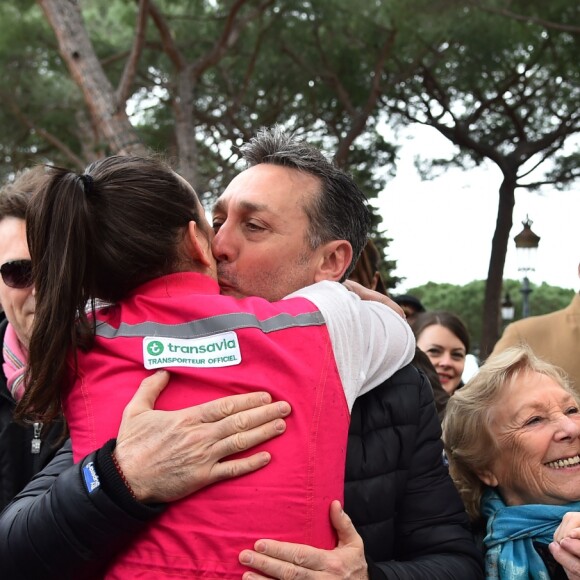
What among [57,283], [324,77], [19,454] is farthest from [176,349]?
[324,77]

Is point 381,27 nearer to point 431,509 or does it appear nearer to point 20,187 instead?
point 20,187

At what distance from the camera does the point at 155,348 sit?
1544 millimetres

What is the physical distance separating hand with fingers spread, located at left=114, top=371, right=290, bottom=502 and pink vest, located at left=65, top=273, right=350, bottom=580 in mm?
29

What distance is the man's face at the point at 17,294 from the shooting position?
255 cm

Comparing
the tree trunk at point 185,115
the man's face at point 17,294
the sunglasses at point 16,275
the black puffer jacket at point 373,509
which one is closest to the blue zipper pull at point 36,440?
the man's face at point 17,294

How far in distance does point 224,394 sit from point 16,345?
1293 mm

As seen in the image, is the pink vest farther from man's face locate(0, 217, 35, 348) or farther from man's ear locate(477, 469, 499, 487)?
man's face locate(0, 217, 35, 348)

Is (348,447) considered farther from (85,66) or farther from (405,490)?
(85,66)

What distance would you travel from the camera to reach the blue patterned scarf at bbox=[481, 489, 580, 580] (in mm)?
1987

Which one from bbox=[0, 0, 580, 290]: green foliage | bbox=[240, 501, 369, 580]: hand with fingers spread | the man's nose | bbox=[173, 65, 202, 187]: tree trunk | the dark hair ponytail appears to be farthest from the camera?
bbox=[0, 0, 580, 290]: green foliage

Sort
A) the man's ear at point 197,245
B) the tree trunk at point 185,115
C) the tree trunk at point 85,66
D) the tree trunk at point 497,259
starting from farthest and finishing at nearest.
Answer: the tree trunk at point 497,259 < the tree trunk at point 185,115 < the tree trunk at point 85,66 < the man's ear at point 197,245

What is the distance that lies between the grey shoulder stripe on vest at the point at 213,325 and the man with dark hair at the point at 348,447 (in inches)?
9.4

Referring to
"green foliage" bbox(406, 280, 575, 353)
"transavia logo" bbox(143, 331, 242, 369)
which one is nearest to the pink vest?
"transavia logo" bbox(143, 331, 242, 369)

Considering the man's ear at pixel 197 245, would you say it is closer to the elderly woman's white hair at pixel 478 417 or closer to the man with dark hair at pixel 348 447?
the man with dark hair at pixel 348 447
